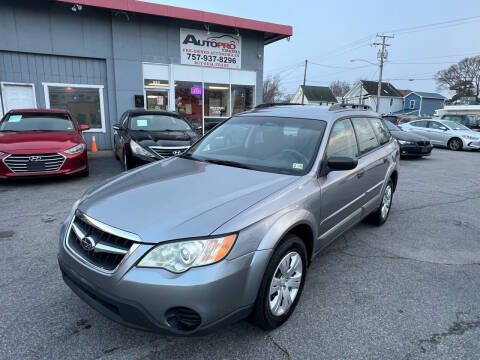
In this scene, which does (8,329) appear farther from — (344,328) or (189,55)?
(189,55)

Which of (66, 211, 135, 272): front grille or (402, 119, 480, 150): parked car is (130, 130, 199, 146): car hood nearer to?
(66, 211, 135, 272): front grille

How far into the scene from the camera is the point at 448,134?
621 inches

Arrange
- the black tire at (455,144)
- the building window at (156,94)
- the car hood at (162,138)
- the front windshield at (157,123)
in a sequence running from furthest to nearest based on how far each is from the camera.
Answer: the black tire at (455,144), the building window at (156,94), the front windshield at (157,123), the car hood at (162,138)

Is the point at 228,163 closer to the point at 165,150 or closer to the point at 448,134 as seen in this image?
the point at 165,150

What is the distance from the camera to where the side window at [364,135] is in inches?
155

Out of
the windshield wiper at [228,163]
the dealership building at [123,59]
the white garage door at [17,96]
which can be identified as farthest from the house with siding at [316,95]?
the windshield wiper at [228,163]

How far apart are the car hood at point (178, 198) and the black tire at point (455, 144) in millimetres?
16351

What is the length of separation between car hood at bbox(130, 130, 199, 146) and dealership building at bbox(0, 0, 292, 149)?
5.50 meters

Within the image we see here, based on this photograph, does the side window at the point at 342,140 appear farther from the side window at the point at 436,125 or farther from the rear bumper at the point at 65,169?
the side window at the point at 436,125

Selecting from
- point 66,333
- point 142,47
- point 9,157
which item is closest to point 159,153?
point 9,157

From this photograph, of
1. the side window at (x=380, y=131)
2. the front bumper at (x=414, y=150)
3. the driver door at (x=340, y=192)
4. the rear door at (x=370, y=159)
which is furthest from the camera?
the front bumper at (x=414, y=150)

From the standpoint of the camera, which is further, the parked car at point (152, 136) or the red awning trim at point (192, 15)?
the red awning trim at point (192, 15)

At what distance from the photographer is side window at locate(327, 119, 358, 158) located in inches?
127

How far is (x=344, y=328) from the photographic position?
2.52m
